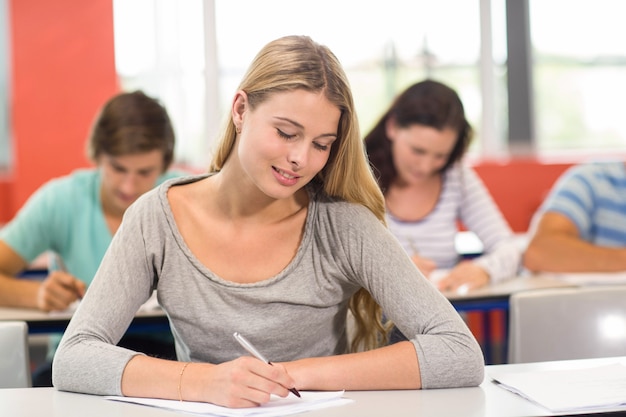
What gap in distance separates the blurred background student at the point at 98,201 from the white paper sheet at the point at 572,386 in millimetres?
1255

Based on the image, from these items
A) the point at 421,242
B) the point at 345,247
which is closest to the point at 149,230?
the point at 345,247

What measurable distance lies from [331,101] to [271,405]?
0.55 meters

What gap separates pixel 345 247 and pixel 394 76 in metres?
4.29

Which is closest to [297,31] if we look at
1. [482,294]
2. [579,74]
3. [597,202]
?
[579,74]

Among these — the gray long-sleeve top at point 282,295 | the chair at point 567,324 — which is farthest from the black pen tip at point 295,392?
the chair at point 567,324

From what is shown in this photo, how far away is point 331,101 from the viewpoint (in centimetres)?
163

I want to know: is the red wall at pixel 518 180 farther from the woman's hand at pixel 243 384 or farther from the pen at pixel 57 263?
the woman's hand at pixel 243 384

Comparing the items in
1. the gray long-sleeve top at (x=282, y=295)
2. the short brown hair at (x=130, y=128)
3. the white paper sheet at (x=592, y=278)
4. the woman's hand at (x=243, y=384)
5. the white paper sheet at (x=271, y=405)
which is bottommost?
the white paper sheet at (x=592, y=278)

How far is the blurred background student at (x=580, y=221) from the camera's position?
9.64 ft

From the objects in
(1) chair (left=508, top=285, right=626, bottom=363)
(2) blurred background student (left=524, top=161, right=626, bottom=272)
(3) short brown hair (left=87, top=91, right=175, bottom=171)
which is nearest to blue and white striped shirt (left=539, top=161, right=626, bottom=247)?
(2) blurred background student (left=524, top=161, right=626, bottom=272)

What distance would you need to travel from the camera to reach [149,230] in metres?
1.74

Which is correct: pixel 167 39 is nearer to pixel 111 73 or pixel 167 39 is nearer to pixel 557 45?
pixel 111 73

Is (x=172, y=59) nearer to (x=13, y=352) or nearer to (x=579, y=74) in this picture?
(x=579, y=74)

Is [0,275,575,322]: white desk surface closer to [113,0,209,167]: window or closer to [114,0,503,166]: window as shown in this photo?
Answer: [114,0,503,166]: window
